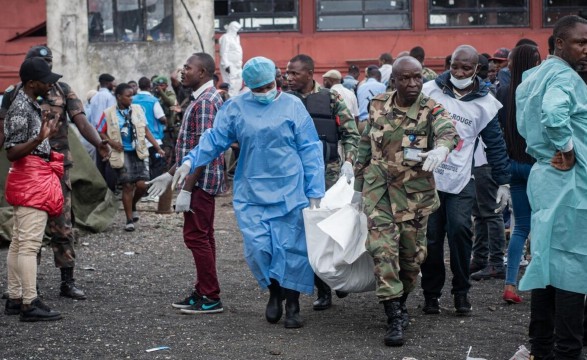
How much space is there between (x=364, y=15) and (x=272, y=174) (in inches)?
689

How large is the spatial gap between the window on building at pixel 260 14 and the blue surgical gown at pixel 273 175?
1686 centimetres

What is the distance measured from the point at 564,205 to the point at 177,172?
296 cm

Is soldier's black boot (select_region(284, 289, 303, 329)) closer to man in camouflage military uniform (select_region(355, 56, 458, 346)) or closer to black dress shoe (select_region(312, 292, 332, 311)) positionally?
black dress shoe (select_region(312, 292, 332, 311))

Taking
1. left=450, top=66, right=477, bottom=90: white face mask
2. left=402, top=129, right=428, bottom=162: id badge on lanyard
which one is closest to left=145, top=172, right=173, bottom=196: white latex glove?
left=402, top=129, right=428, bottom=162: id badge on lanyard

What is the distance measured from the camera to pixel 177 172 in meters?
7.54

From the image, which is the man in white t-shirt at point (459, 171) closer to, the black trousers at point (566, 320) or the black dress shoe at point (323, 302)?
the black dress shoe at point (323, 302)

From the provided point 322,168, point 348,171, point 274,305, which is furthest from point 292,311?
point 348,171

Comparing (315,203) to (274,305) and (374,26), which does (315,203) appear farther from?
(374,26)

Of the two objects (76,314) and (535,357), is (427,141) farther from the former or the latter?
(76,314)

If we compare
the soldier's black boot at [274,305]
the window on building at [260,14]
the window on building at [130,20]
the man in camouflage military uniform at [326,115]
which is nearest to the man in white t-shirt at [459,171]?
the man in camouflage military uniform at [326,115]

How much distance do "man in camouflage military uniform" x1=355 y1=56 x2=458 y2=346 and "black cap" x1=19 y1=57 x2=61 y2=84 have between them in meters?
2.46

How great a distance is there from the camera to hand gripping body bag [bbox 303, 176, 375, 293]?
7.23m

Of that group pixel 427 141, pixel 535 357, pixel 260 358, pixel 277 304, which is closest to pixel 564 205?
pixel 535 357

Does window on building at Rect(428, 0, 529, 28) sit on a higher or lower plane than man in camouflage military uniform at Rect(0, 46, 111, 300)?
higher
